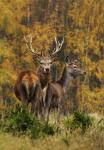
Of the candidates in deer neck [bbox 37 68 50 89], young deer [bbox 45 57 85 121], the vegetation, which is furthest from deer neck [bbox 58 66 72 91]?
the vegetation

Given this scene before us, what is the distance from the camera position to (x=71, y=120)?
495 inches

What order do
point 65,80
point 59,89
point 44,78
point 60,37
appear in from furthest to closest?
point 60,37 → point 65,80 → point 59,89 → point 44,78

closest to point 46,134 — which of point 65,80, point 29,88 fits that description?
point 29,88

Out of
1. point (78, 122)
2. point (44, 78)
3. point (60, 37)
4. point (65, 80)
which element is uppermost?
point (60, 37)

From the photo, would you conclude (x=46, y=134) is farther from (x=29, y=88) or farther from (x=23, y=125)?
(x=29, y=88)

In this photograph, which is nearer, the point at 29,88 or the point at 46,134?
the point at 46,134

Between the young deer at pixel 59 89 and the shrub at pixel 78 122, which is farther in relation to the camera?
the young deer at pixel 59 89

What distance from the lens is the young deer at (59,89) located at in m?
17.5

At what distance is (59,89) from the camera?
18734 millimetres

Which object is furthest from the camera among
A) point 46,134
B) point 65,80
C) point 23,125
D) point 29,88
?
point 65,80

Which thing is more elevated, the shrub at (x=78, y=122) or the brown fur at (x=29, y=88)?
the brown fur at (x=29, y=88)

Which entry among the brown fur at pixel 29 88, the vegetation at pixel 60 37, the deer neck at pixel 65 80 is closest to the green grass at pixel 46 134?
the brown fur at pixel 29 88

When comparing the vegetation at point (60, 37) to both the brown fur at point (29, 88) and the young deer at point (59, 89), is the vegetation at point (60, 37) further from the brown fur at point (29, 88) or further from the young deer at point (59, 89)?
the brown fur at point (29, 88)

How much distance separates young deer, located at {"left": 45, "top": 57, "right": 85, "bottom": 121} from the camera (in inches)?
689
